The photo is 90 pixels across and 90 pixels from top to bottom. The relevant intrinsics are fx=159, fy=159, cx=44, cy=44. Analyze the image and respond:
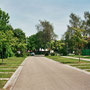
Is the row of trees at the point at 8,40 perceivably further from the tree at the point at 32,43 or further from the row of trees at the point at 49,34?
the tree at the point at 32,43

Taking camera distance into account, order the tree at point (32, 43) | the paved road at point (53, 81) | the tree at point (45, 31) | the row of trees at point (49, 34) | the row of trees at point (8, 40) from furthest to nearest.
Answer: the tree at point (32, 43), the tree at point (45, 31), the row of trees at point (49, 34), the row of trees at point (8, 40), the paved road at point (53, 81)

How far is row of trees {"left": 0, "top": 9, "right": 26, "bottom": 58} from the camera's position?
770 inches

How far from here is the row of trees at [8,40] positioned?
1956 cm

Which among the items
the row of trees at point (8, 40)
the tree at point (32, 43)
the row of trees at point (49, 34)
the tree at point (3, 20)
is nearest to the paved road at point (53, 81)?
the row of trees at point (8, 40)

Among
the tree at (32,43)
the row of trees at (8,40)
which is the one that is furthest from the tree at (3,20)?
the tree at (32,43)

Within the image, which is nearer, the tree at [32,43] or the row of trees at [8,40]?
the row of trees at [8,40]

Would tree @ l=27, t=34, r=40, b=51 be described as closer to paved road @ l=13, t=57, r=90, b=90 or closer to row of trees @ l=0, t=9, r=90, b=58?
row of trees @ l=0, t=9, r=90, b=58

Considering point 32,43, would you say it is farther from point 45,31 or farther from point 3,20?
point 3,20

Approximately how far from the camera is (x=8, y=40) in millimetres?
19531

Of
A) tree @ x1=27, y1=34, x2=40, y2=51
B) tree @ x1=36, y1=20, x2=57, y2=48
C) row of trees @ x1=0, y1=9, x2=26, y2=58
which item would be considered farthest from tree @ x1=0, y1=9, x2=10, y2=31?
tree @ x1=27, y1=34, x2=40, y2=51

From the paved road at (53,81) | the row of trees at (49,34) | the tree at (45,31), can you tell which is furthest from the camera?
the tree at (45,31)

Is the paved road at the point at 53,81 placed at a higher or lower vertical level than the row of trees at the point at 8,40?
lower

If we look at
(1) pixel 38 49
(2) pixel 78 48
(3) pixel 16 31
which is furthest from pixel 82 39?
(1) pixel 38 49

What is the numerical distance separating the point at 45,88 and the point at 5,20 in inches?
1685
